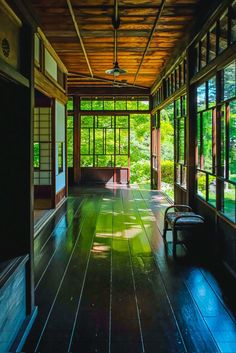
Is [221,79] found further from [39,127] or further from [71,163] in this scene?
[71,163]

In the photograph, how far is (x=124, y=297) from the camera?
10.4 ft

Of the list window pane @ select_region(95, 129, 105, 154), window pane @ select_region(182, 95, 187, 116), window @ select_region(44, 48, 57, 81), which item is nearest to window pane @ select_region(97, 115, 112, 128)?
window pane @ select_region(95, 129, 105, 154)

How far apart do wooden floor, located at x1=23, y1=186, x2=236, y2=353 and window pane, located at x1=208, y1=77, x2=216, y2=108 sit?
177 centimetres

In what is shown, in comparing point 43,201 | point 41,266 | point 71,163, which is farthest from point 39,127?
point 41,266

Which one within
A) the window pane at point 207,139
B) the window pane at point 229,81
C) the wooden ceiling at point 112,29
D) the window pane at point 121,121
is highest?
the wooden ceiling at point 112,29

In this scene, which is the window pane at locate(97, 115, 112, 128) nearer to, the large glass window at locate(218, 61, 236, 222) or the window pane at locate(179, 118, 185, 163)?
the window pane at locate(179, 118, 185, 163)

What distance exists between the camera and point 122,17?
16.0 ft

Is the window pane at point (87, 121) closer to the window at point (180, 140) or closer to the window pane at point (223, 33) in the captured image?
the window at point (180, 140)

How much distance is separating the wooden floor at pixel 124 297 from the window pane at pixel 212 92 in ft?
5.80

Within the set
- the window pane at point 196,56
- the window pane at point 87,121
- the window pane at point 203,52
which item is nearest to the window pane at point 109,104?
the window pane at point 87,121

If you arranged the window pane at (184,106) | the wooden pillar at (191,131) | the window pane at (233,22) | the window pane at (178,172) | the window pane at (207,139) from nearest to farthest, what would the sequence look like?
1. the window pane at (233,22)
2. the window pane at (207,139)
3. the wooden pillar at (191,131)
4. the window pane at (184,106)
5. the window pane at (178,172)

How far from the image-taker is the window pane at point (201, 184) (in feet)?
16.1

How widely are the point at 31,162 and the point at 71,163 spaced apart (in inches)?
361

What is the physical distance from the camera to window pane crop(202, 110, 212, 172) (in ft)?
15.0
